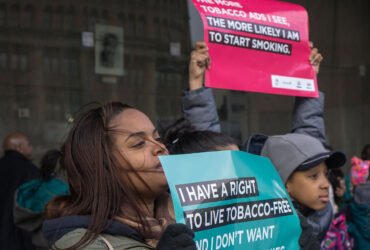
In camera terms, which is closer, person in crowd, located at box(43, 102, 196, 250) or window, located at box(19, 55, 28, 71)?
person in crowd, located at box(43, 102, 196, 250)

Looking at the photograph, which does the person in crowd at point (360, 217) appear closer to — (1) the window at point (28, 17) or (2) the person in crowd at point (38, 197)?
(2) the person in crowd at point (38, 197)

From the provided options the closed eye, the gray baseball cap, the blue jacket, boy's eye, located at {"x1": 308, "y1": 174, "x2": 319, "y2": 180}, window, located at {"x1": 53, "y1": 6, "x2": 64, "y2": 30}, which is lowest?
the blue jacket

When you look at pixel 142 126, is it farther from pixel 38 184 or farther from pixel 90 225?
pixel 38 184

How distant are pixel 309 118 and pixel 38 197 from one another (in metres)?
2.29

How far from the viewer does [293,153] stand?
235cm

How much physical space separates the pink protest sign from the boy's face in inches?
17.0

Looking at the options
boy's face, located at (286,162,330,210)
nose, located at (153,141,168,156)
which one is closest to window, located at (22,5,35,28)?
boy's face, located at (286,162,330,210)

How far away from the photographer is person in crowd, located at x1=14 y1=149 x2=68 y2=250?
14.2 feet

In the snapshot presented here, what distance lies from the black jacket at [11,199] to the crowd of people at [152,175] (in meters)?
2.83

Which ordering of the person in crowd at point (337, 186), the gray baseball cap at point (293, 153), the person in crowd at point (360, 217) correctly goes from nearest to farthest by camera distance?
1. the gray baseball cap at point (293, 153)
2. the person in crowd at point (360, 217)
3. the person in crowd at point (337, 186)

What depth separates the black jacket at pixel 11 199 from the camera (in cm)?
498

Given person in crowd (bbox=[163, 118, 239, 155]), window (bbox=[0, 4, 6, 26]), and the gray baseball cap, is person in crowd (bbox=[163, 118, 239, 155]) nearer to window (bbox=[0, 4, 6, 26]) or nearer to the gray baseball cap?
the gray baseball cap

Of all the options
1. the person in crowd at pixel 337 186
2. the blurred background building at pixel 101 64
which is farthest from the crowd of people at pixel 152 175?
the blurred background building at pixel 101 64

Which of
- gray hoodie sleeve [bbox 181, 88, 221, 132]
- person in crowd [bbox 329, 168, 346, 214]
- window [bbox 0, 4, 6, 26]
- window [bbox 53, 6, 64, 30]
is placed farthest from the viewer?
window [bbox 53, 6, 64, 30]
